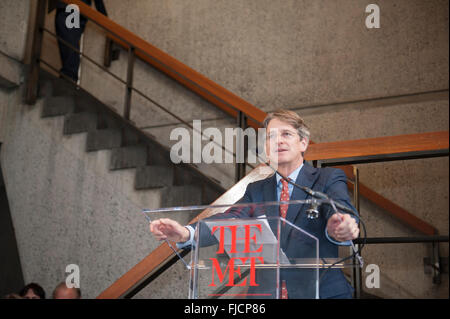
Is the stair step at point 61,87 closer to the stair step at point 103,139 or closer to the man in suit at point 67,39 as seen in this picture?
the man in suit at point 67,39

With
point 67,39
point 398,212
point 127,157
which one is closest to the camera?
point 398,212

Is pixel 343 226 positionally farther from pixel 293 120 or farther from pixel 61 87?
pixel 61 87

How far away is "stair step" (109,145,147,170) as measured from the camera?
165 inches

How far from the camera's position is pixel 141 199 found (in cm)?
408

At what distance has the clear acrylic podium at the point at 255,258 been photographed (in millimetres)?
1418

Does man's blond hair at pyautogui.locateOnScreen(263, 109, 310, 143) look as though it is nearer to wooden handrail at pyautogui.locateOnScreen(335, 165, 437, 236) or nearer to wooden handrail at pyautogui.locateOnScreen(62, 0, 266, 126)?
wooden handrail at pyautogui.locateOnScreen(335, 165, 437, 236)

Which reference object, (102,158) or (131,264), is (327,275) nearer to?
(131,264)

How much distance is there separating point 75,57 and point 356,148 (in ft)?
11.3

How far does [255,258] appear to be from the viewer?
1.45 meters

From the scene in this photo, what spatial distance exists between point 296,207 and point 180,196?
2.42 meters

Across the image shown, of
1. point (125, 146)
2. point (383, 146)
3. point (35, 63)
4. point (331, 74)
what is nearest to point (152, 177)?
point (125, 146)

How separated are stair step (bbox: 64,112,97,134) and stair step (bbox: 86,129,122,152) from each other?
94 mm
